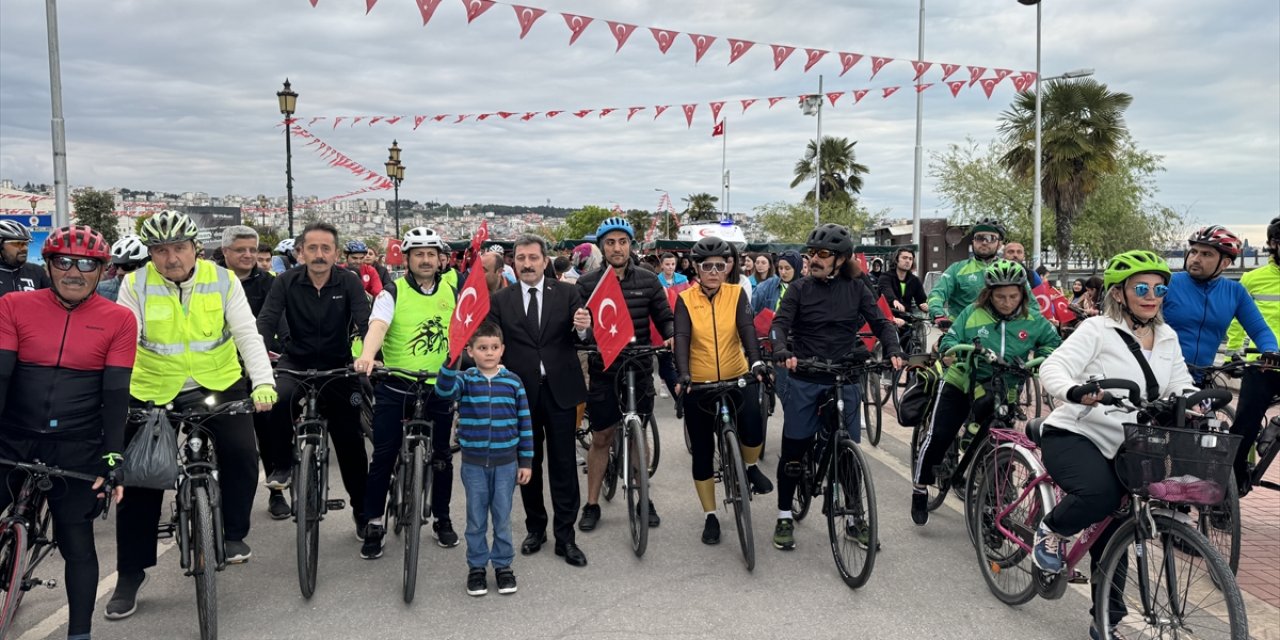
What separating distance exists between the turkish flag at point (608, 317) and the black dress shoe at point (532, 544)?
1.18m

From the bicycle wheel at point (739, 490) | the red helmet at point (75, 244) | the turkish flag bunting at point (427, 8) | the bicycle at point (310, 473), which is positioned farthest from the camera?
the turkish flag bunting at point (427, 8)

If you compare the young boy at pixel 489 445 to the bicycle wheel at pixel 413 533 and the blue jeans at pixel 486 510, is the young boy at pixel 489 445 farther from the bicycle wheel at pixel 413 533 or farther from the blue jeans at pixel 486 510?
the bicycle wheel at pixel 413 533

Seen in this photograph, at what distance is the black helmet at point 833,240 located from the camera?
528cm

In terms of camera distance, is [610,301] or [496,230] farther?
[496,230]

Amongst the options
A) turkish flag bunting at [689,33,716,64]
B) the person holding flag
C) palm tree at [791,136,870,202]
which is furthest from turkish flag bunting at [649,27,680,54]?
palm tree at [791,136,870,202]

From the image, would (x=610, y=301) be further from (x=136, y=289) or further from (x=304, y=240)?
(x=136, y=289)

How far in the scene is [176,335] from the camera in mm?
4520

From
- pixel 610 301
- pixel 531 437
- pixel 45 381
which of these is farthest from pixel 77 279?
pixel 610 301

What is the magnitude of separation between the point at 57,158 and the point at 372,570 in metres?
11.9

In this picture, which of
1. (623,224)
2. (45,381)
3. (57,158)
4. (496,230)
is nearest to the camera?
(45,381)

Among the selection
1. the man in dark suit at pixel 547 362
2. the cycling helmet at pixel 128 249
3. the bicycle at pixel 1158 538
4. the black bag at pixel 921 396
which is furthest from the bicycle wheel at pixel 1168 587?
the cycling helmet at pixel 128 249

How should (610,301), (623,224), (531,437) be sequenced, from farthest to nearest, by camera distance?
(623,224)
(610,301)
(531,437)

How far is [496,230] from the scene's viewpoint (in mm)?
35719

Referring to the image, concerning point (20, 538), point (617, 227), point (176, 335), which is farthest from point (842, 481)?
point (20, 538)
